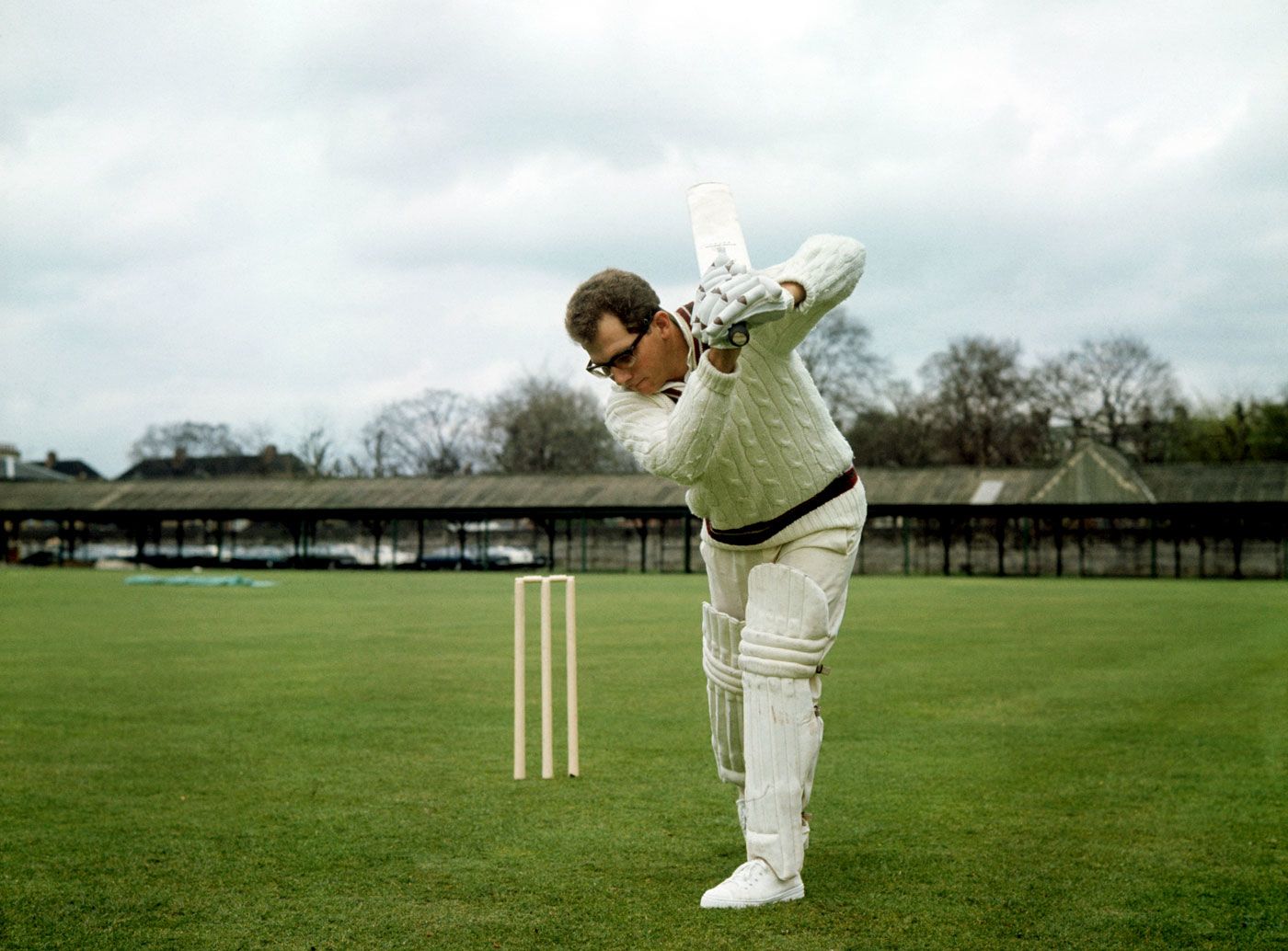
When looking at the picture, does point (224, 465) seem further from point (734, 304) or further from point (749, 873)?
point (734, 304)

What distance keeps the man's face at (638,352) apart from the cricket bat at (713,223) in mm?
300

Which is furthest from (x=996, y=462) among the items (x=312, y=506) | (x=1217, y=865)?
(x=1217, y=865)

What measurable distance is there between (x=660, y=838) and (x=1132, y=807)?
2444 mm

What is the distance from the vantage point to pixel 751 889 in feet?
14.1

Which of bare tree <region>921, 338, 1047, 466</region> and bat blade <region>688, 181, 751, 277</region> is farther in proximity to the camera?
bare tree <region>921, 338, 1047, 466</region>

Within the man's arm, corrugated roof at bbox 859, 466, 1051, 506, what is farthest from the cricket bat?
corrugated roof at bbox 859, 466, 1051, 506

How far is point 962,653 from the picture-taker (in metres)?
14.8

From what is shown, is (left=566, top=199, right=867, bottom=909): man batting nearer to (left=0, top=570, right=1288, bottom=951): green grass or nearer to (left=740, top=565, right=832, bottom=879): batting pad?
(left=740, top=565, right=832, bottom=879): batting pad

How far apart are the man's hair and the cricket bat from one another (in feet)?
0.72

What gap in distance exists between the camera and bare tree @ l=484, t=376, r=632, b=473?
8006cm

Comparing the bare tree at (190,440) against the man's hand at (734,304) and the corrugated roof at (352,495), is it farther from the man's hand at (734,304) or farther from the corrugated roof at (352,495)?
the man's hand at (734,304)

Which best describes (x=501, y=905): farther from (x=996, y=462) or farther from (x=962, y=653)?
(x=996, y=462)

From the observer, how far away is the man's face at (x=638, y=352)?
4.14 metres

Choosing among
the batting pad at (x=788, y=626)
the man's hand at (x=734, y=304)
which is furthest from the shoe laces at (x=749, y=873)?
the man's hand at (x=734, y=304)
